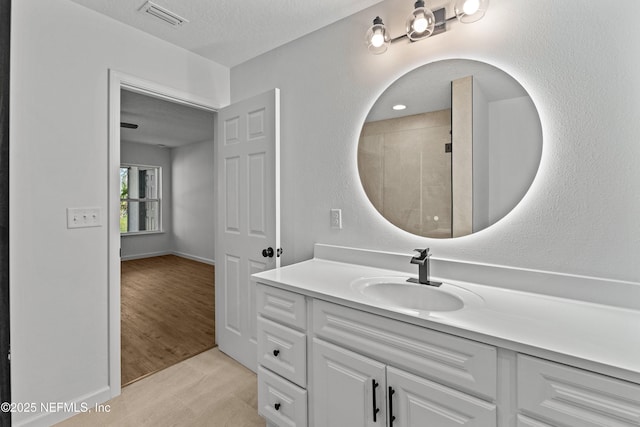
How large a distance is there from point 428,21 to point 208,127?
423 centimetres

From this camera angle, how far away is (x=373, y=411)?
3.83 feet

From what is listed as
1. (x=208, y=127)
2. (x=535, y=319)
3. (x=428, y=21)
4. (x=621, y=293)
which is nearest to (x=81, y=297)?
(x=535, y=319)

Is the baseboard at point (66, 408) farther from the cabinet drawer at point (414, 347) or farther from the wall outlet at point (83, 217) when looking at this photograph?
the cabinet drawer at point (414, 347)

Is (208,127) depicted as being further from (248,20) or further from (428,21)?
(428,21)

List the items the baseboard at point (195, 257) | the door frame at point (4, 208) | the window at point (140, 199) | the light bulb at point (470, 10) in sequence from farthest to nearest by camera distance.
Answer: the window at point (140, 199) < the baseboard at point (195, 257) < the light bulb at point (470, 10) < the door frame at point (4, 208)

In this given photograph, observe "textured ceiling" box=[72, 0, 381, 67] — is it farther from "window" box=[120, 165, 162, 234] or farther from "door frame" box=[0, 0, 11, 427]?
"window" box=[120, 165, 162, 234]

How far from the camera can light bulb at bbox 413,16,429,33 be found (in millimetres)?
1484

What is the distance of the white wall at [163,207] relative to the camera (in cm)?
614

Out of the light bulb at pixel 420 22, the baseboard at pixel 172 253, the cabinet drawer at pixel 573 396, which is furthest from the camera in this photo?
the baseboard at pixel 172 253

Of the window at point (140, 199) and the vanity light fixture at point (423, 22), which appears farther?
the window at point (140, 199)

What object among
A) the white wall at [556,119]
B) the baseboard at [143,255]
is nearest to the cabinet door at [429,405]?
the white wall at [556,119]

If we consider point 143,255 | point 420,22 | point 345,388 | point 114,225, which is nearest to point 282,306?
point 345,388

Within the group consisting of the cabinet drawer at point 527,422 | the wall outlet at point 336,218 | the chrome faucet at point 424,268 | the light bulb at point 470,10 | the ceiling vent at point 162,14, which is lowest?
the cabinet drawer at point 527,422

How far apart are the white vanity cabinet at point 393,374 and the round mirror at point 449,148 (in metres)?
0.66
